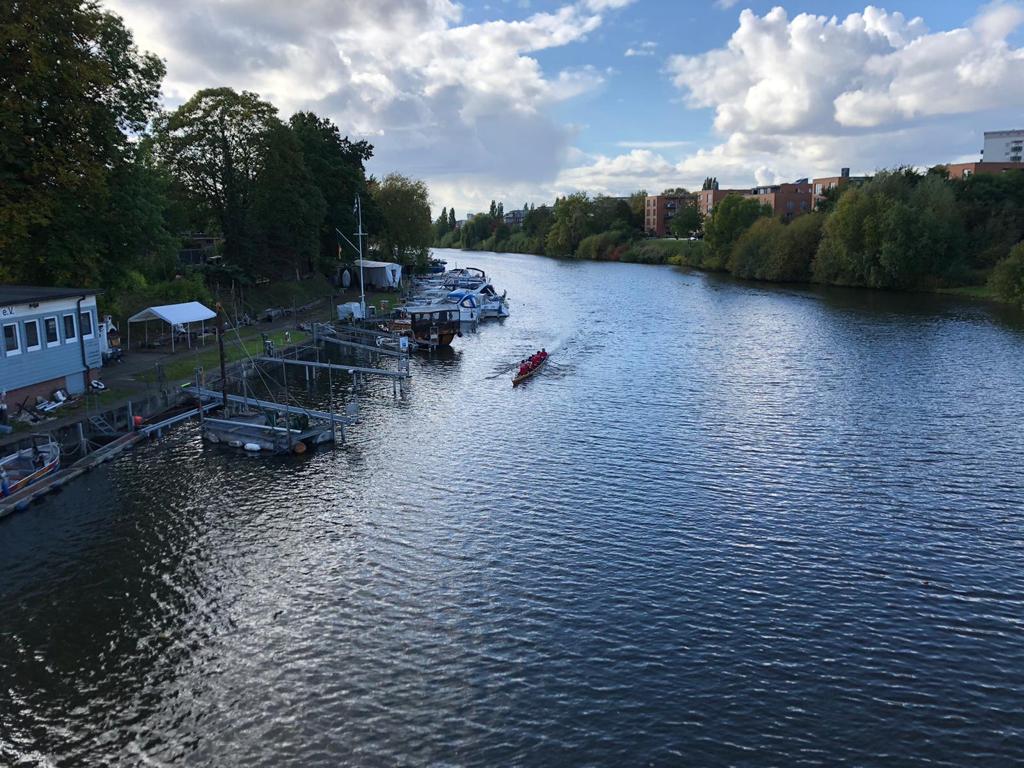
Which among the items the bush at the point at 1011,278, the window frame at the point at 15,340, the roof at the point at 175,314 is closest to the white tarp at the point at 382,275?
the roof at the point at 175,314

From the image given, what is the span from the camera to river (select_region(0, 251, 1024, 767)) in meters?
17.4

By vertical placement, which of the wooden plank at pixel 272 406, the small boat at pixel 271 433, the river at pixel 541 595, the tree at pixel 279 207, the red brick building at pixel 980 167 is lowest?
the river at pixel 541 595

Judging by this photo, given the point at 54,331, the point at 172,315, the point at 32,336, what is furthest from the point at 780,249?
the point at 32,336

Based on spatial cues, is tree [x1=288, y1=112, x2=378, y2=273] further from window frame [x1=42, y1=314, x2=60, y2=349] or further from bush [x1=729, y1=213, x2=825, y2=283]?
bush [x1=729, y1=213, x2=825, y2=283]

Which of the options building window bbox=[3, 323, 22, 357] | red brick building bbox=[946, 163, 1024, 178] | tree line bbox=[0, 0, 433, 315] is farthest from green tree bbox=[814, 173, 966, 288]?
building window bbox=[3, 323, 22, 357]

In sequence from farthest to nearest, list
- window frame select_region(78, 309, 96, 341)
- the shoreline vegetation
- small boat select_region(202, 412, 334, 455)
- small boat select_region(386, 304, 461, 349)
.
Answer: the shoreline vegetation < small boat select_region(386, 304, 461, 349) < window frame select_region(78, 309, 96, 341) < small boat select_region(202, 412, 334, 455)

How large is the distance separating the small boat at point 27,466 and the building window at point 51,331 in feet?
22.8

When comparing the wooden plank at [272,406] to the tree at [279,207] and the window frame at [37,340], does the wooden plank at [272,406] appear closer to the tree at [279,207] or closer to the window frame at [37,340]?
the window frame at [37,340]

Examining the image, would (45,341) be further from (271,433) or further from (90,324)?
(271,433)

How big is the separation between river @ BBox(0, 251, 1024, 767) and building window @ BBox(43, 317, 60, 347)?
22.9ft

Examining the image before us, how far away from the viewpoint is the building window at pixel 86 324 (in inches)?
1540

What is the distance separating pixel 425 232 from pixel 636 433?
83.6 m

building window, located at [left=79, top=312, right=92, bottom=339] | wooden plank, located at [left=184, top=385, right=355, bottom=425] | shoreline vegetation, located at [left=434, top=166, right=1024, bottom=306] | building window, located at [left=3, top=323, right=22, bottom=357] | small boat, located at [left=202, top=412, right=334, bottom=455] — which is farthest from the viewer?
shoreline vegetation, located at [left=434, top=166, right=1024, bottom=306]

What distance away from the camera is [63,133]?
39781mm
